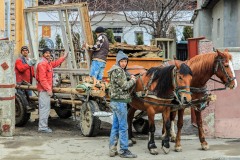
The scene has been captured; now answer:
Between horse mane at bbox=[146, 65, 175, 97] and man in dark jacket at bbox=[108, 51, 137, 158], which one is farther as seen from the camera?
horse mane at bbox=[146, 65, 175, 97]

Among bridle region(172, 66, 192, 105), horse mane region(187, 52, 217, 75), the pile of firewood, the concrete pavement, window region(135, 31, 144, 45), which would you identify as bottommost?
the concrete pavement

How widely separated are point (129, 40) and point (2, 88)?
31524 mm

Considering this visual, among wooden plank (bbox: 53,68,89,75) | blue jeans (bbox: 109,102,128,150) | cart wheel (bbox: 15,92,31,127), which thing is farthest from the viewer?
cart wheel (bbox: 15,92,31,127)

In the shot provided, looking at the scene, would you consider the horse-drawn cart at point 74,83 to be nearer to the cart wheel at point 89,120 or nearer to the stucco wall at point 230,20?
the cart wheel at point 89,120

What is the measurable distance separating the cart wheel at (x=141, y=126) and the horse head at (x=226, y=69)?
2.93 metres

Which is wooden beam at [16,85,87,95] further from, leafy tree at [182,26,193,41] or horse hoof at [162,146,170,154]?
leafy tree at [182,26,193,41]

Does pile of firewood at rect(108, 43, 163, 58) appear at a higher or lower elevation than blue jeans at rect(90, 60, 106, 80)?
higher

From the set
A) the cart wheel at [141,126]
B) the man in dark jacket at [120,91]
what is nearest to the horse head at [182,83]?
the man in dark jacket at [120,91]

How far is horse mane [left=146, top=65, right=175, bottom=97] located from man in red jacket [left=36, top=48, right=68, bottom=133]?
3.16 metres

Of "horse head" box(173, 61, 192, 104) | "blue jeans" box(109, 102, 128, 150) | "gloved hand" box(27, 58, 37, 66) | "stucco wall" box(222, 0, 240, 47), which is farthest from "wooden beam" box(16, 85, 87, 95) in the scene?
"stucco wall" box(222, 0, 240, 47)

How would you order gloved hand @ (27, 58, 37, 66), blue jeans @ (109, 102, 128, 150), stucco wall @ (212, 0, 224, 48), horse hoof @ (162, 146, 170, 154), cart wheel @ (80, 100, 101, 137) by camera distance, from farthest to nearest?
stucco wall @ (212, 0, 224, 48)
gloved hand @ (27, 58, 37, 66)
cart wheel @ (80, 100, 101, 137)
horse hoof @ (162, 146, 170, 154)
blue jeans @ (109, 102, 128, 150)

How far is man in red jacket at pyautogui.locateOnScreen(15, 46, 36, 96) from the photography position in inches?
509

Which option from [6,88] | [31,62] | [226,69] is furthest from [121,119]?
[31,62]

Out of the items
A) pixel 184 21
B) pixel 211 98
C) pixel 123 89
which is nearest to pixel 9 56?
pixel 123 89
